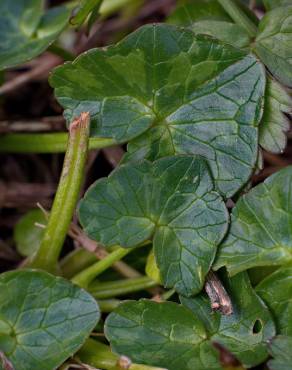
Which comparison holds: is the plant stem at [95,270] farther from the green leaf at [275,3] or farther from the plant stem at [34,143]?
the green leaf at [275,3]

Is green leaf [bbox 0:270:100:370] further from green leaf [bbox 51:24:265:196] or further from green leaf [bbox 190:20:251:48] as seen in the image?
green leaf [bbox 190:20:251:48]

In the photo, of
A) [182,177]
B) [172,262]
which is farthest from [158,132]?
[172,262]

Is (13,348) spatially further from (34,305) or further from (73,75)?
(73,75)

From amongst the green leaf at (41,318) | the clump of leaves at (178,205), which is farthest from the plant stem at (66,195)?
the green leaf at (41,318)

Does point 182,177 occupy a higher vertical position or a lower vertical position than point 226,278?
higher

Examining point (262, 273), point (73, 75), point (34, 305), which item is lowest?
point (262, 273)

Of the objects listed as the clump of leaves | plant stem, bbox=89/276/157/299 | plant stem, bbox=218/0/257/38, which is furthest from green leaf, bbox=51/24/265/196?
plant stem, bbox=89/276/157/299

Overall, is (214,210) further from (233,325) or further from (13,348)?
(13,348)
